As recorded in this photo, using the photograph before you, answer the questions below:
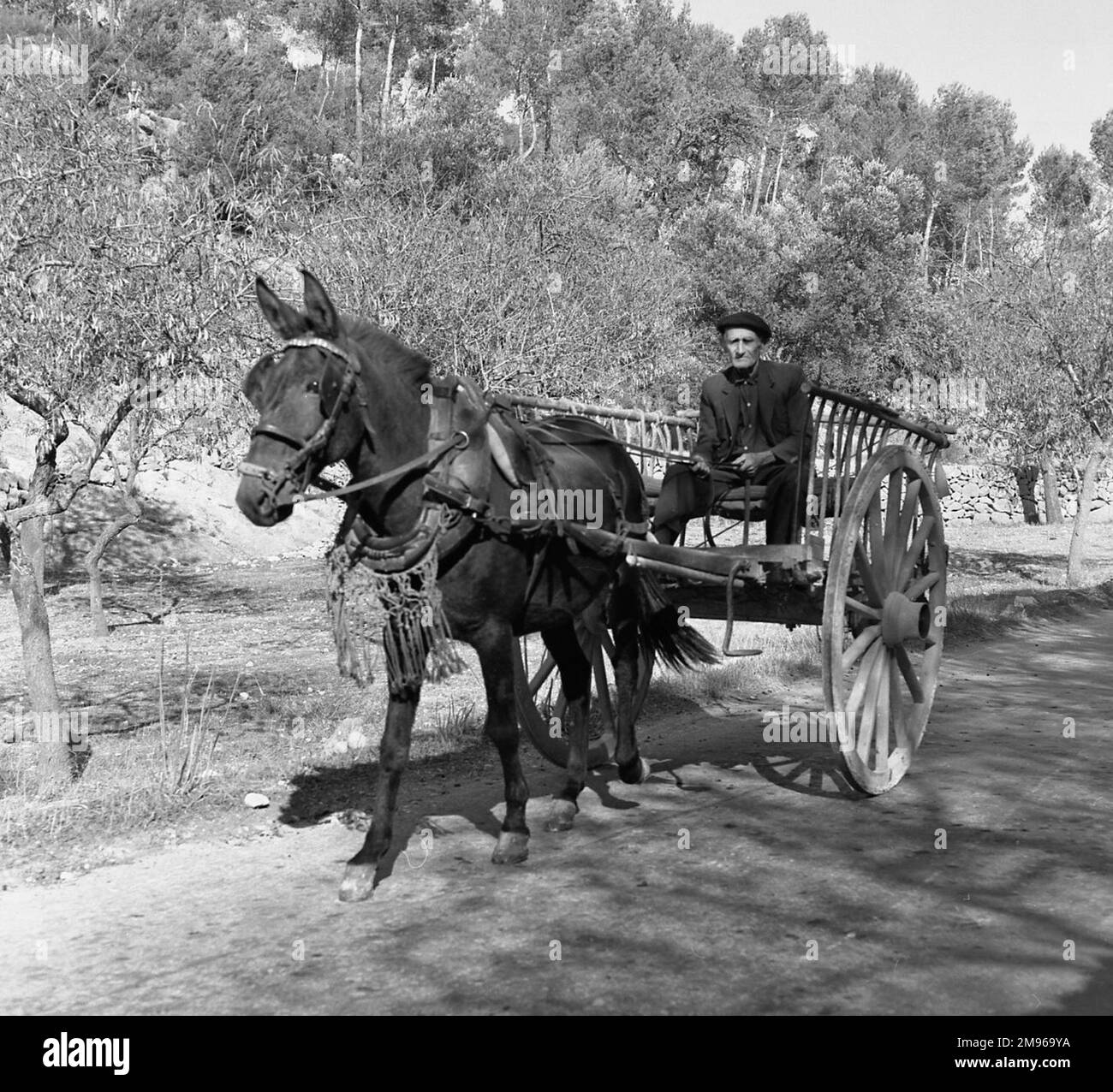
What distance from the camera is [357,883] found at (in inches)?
227

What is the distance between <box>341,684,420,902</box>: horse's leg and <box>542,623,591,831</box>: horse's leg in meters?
1.32

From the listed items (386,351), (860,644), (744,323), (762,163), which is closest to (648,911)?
(860,644)

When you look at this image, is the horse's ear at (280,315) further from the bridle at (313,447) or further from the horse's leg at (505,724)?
the horse's leg at (505,724)

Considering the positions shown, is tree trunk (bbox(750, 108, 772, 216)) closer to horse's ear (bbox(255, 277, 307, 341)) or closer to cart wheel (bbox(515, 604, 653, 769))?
cart wheel (bbox(515, 604, 653, 769))

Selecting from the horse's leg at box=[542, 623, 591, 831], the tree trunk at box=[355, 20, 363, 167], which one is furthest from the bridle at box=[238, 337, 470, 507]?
the tree trunk at box=[355, 20, 363, 167]

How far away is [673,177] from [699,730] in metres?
43.4

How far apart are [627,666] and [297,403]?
11.1 ft

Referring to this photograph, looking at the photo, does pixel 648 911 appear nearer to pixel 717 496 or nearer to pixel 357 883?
pixel 357 883

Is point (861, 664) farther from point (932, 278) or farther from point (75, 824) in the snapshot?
point (932, 278)

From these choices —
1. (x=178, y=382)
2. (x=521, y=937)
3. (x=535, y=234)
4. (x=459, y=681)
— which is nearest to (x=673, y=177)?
(x=535, y=234)

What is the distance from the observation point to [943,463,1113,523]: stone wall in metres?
38.6

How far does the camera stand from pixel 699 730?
970cm

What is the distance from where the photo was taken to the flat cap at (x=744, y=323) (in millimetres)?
7812

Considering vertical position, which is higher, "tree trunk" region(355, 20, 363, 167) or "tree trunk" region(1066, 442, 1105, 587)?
"tree trunk" region(355, 20, 363, 167)
